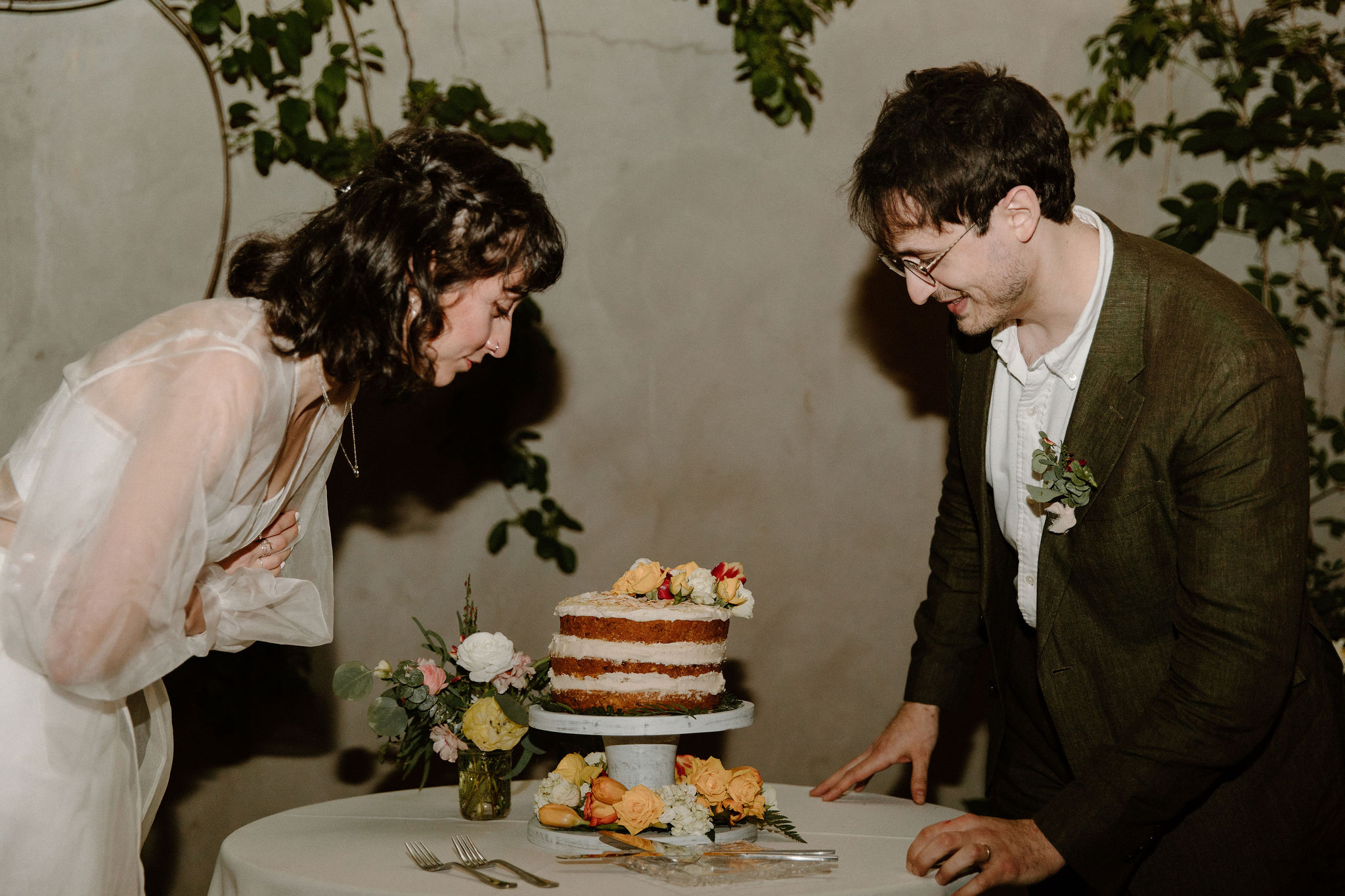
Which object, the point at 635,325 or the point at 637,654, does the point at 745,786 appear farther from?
the point at 635,325

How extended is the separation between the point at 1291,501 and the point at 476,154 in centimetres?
129

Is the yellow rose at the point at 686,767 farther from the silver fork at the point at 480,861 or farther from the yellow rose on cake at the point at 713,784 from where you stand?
the silver fork at the point at 480,861

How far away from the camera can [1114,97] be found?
342 cm

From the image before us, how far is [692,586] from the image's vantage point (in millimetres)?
1860

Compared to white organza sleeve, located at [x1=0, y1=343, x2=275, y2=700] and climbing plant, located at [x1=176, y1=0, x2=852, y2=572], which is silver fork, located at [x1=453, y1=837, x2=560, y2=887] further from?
climbing plant, located at [x1=176, y1=0, x2=852, y2=572]

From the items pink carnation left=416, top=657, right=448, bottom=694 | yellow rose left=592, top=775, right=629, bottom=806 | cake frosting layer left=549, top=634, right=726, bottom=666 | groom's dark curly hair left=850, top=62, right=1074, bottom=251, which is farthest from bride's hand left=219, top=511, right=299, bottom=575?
groom's dark curly hair left=850, top=62, right=1074, bottom=251

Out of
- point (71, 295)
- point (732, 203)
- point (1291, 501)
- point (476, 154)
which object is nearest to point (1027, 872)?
point (1291, 501)

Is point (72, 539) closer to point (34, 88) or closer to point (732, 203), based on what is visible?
point (34, 88)

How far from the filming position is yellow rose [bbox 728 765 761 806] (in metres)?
1.72

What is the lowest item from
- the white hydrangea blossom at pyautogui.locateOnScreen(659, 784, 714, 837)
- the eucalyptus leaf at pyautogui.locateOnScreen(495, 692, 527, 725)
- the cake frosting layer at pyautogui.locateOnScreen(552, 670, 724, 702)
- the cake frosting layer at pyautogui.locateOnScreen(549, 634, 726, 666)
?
the white hydrangea blossom at pyautogui.locateOnScreen(659, 784, 714, 837)

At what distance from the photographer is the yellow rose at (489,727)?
71.2 inches

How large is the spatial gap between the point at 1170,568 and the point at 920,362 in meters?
1.66

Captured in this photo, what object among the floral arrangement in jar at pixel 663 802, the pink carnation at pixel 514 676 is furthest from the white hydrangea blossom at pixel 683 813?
the pink carnation at pixel 514 676

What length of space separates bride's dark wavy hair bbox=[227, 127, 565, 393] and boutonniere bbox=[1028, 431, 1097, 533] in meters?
0.85
